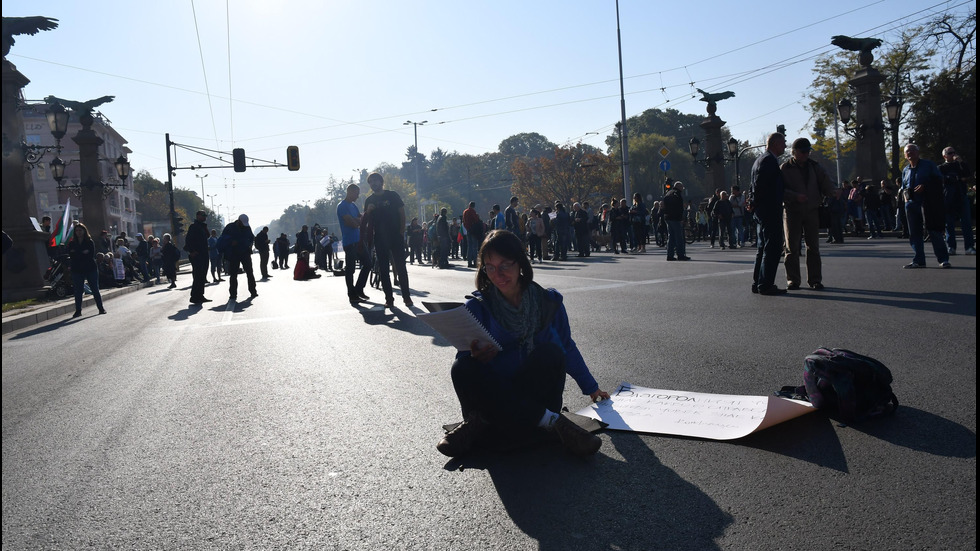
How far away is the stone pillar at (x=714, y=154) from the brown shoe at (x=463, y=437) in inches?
1407

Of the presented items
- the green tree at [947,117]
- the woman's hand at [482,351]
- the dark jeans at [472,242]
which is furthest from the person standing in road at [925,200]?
the green tree at [947,117]

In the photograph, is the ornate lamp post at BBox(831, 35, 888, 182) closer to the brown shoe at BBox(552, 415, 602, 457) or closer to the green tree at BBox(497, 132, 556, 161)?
the brown shoe at BBox(552, 415, 602, 457)

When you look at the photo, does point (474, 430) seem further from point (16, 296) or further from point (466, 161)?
point (466, 161)

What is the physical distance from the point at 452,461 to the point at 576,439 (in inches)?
24.1

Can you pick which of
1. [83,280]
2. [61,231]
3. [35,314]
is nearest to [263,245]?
[61,231]

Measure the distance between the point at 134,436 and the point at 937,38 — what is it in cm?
4552

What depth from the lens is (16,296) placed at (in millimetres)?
19562

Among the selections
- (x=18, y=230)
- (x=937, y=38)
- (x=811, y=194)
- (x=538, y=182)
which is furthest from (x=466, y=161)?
(x=811, y=194)

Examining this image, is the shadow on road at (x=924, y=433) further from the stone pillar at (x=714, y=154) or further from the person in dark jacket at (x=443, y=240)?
the stone pillar at (x=714, y=154)

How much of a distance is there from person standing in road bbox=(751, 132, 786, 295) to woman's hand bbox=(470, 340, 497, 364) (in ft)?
22.8

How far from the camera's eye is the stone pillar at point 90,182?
3133 cm

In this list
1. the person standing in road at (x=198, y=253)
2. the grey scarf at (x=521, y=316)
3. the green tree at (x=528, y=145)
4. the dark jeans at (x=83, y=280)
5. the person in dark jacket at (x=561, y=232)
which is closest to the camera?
the grey scarf at (x=521, y=316)

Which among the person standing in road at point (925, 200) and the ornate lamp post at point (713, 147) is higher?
the ornate lamp post at point (713, 147)

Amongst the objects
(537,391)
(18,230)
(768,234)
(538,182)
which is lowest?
(537,391)
